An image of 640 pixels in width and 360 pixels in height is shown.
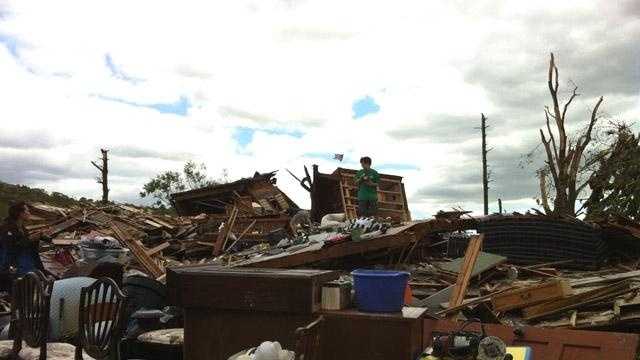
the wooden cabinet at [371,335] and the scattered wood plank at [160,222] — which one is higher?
the scattered wood plank at [160,222]

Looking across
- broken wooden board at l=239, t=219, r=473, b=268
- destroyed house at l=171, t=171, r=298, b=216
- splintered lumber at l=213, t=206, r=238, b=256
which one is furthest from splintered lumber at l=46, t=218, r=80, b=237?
broken wooden board at l=239, t=219, r=473, b=268

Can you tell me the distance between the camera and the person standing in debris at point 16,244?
26.2 feet

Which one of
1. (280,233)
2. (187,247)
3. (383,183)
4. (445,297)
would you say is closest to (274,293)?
(445,297)

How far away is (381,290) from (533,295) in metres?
3.72

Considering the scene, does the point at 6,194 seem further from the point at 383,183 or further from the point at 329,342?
the point at 329,342

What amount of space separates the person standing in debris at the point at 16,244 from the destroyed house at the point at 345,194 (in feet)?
35.5

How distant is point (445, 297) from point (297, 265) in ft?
8.40

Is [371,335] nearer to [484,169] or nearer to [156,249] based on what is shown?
[156,249]

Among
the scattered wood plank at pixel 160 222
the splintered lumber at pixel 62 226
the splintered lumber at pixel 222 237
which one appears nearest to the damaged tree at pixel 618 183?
the splintered lumber at pixel 222 237

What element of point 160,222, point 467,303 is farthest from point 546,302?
point 160,222

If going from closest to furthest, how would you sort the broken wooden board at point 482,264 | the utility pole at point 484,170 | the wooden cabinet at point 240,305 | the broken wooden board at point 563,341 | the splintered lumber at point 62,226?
the wooden cabinet at point 240,305, the broken wooden board at point 563,341, the broken wooden board at point 482,264, the splintered lumber at point 62,226, the utility pole at point 484,170

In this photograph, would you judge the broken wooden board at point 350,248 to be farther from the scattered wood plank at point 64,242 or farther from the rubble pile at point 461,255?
the scattered wood plank at point 64,242

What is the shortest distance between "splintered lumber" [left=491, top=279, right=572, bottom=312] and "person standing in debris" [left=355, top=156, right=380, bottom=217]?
17.3 feet

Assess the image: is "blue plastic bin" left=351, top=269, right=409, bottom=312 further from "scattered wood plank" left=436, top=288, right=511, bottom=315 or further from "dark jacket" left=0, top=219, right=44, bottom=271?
"dark jacket" left=0, top=219, right=44, bottom=271
